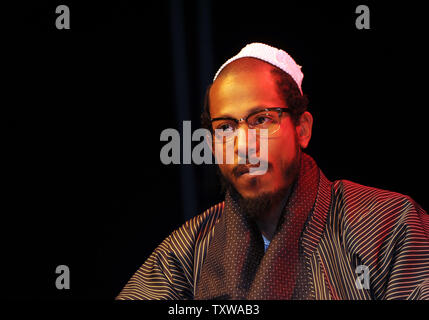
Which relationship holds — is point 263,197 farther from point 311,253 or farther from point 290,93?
point 290,93

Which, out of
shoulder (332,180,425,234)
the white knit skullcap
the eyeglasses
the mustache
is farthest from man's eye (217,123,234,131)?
shoulder (332,180,425,234)

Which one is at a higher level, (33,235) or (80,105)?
(80,105)

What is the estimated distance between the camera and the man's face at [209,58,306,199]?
1473 mm

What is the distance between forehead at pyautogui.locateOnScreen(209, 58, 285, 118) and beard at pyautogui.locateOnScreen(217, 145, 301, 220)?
18cm

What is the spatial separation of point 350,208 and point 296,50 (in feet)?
2.08

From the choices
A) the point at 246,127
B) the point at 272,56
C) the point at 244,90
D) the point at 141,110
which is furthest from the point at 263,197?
the point at 141,110

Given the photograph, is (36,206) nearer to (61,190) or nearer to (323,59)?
(61,190)

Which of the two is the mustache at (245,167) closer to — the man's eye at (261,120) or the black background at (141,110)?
the man's eye at (261,120)

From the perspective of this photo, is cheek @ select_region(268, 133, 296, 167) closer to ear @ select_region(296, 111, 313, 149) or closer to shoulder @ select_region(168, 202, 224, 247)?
ear @ select_region(296, 111, 313, 149)

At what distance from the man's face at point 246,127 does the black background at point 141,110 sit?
0.36 metres

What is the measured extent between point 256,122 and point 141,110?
2.01 feet
